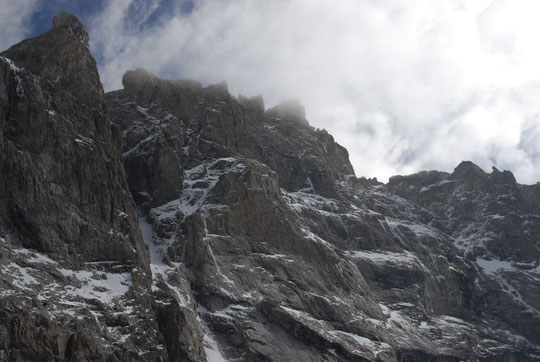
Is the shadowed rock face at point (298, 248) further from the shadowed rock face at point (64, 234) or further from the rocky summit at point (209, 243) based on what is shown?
the shadowed rock face at point (64, 234)

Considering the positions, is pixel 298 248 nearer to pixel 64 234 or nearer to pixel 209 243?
pixel 209 243

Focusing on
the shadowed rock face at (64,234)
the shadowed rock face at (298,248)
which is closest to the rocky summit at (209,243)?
the shadowed rock face at (64,234)

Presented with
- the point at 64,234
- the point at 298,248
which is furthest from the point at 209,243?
the point at 64,234

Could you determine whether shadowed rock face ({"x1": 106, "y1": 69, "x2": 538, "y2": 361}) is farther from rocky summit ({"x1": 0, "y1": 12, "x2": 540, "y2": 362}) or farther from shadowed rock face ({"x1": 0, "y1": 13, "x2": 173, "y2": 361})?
shadowed rock face ({"x1": 0, "y1": 13, "x2": 173, "y2": 361})

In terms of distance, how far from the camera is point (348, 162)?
19250 cm

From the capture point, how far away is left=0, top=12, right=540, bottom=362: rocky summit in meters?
80.9

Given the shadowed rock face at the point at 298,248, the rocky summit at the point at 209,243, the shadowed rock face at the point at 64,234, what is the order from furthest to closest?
the shadowed rock face at the point at 298,248
the rocky summit at the point at 209,243
the shadowed rock face at the point at 64,234

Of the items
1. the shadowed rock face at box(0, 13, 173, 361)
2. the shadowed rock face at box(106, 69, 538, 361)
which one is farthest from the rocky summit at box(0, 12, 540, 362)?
the shadowed rock face at box(106, 69, 538, 361)

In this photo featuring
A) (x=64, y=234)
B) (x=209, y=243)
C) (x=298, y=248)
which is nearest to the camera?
(x=64, y=234)

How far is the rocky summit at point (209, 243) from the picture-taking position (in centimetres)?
8094

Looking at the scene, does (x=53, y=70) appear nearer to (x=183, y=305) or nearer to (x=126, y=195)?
(x=126, y=195)

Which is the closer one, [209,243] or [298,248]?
[209,243]

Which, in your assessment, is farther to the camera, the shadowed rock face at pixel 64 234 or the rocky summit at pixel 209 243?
the rocky summit at pixel 209 243

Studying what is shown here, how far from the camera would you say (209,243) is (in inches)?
4392
